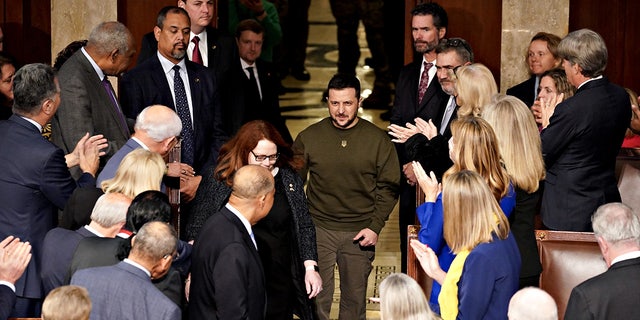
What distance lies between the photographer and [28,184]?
21.4 ft

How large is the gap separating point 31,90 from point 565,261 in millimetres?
3104

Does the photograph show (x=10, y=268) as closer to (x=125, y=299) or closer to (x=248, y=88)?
(x=125, y=299)

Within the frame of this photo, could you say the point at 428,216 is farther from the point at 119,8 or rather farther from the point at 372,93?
the point at 372,93

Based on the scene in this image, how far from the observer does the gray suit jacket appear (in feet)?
23.8

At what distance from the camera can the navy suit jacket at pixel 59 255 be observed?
19.1 ft

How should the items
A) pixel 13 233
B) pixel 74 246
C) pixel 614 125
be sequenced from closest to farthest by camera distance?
1. pixel 74 246
2. pixel 13 233
3. pixel 614 125

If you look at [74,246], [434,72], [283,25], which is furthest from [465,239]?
[283,25]

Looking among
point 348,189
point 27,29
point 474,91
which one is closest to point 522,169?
point 474,91

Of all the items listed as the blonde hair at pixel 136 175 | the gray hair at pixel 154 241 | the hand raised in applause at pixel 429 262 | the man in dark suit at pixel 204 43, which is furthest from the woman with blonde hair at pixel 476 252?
the man in dark suit at pixel 204 43

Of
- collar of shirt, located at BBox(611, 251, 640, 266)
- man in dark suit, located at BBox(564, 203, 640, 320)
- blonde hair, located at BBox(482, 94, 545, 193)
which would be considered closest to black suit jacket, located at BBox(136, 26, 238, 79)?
blonde hair, located at BBox(482, 94, 545, 193)

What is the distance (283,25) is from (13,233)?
9230mm

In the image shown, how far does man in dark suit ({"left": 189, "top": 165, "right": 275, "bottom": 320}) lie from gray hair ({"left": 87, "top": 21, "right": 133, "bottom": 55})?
1.87 metres

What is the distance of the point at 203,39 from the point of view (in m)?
8.71

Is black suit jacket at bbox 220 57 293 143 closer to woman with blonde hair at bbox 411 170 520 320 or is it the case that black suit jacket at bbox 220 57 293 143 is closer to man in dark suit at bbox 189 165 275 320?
man in dark suit at bbox 189 165 275 320
